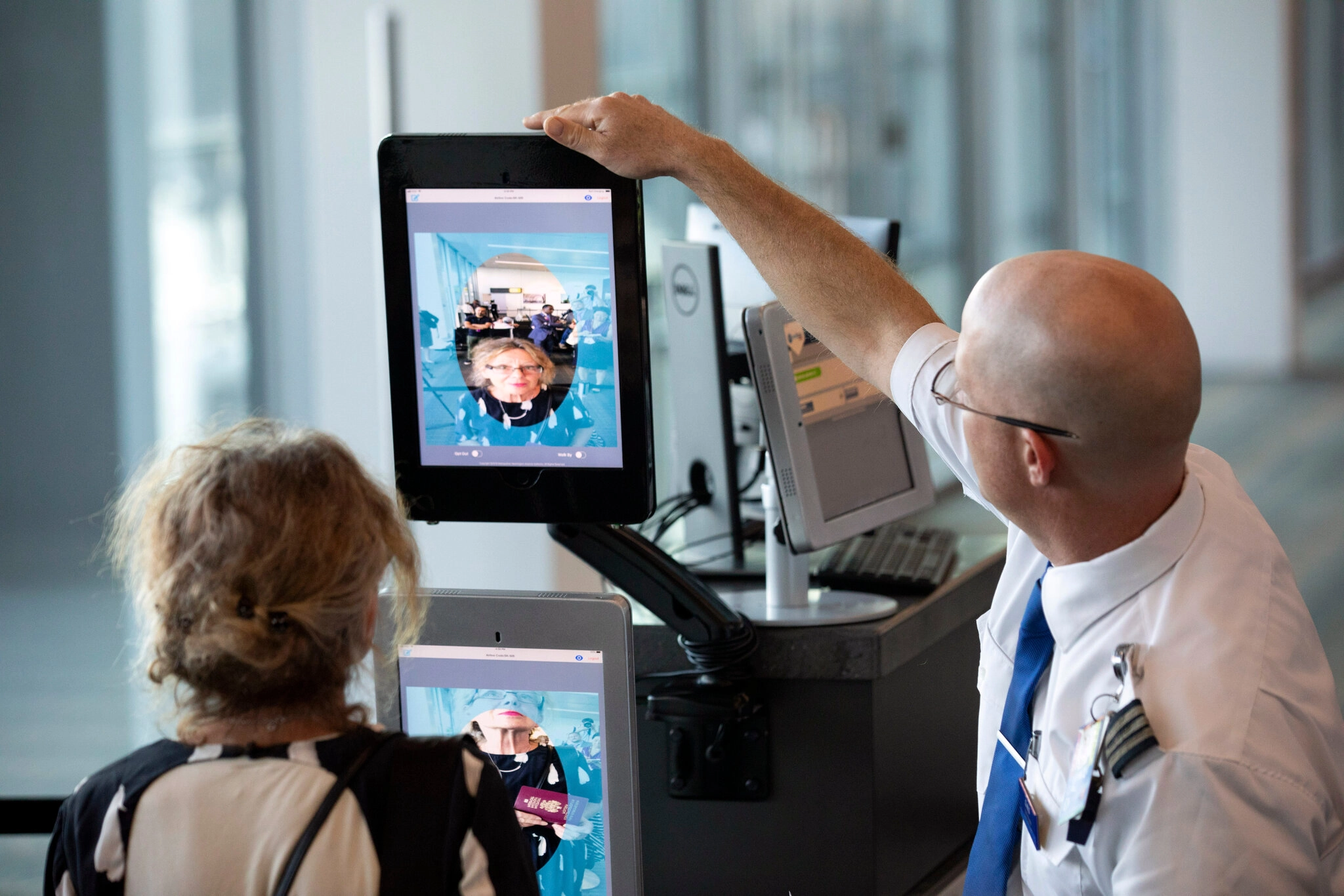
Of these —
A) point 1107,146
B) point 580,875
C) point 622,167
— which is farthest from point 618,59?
point 1107,146

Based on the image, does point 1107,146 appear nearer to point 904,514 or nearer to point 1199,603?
point 904,514

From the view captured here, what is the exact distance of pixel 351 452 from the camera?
3.75 feet

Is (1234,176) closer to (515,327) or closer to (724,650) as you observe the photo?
(724,650)

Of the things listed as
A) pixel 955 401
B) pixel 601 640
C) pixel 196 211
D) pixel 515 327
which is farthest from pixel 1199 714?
pixel 196 211

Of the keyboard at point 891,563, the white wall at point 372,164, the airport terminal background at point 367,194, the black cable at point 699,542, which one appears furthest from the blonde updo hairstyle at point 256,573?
the white wall at point 372,164

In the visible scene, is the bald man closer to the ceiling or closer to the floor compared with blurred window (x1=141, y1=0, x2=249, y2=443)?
closer to the floor

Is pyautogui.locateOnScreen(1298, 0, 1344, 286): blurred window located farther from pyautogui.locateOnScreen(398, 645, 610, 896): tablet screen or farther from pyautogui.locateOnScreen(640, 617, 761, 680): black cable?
pyautogui.locateOnScreen(398, 645, 610, 896): tablet screen

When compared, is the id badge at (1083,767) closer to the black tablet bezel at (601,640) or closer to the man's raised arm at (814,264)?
the black tablet bezel at (601,640)

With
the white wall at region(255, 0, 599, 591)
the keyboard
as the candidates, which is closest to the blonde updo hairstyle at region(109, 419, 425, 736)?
the keyboard

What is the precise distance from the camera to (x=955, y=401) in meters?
1.35

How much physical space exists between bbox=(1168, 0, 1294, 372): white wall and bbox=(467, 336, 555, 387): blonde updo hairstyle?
854cm

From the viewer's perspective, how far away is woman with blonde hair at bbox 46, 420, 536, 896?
1025 mm

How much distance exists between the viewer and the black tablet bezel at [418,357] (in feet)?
4.58

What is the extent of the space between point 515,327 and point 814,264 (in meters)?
0.39
